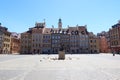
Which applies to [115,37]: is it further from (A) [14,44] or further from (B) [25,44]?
(A) [14,44]

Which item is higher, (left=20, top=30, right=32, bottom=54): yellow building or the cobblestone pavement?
(left=20, top=30, right=32, bottom=54): yellow building

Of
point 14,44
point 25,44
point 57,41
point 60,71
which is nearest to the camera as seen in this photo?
point 60,71

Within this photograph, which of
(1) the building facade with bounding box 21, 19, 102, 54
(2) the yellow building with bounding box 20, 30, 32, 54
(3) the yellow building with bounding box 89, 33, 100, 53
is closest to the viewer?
(1) the building facade with bounding box 21, 19, 102, 54

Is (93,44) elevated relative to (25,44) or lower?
lower

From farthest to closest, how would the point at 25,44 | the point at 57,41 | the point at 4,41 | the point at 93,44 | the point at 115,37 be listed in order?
the point at 93,44
the point at 57,41
the point at 25,44
the point at 4,41
the point at 115,37

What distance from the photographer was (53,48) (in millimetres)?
126312

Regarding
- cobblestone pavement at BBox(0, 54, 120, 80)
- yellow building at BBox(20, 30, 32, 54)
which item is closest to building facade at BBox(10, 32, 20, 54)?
yellow building at BBox(20, 30, 32, 54)

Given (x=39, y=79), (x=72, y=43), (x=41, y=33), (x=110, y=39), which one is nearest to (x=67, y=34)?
(x=72, y=43)

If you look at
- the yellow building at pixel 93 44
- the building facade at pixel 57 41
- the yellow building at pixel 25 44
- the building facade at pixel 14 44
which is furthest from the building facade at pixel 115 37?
the building facade at pixel 14 44

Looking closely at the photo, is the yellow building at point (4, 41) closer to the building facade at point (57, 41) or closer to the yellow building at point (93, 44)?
the building facade at point (57, 41)

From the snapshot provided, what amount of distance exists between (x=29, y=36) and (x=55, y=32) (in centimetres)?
1375

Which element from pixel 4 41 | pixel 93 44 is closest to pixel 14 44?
pixel 4 41

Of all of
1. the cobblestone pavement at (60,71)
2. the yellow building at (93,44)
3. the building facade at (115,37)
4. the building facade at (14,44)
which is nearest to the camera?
the cobblestone pavement at (60,71)

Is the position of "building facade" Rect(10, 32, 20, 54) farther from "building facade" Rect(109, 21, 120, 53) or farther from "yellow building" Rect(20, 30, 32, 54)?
"building facade" Rect(109, 21, 120, 53)
